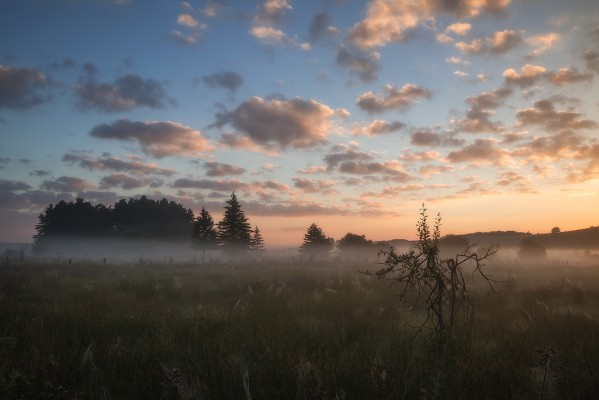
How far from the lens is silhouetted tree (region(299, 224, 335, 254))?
2226 inches

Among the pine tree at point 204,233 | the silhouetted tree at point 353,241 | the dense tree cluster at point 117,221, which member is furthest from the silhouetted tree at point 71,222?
the silhouetted tree at point 353,241

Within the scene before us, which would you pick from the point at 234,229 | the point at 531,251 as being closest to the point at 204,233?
the point at 234,229

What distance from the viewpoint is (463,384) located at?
431cm

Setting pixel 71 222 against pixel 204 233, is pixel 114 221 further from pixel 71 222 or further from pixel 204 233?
pixel 204 233

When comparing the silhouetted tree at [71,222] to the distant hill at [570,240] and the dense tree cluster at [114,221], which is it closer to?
the dense tree cluster at [114,221]

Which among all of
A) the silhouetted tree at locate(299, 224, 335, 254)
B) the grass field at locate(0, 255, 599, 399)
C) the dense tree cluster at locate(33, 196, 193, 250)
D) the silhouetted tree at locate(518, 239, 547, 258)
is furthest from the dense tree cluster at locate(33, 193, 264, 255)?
the grass field at locate(0, 255, 599, 399)

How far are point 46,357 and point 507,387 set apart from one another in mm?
6301

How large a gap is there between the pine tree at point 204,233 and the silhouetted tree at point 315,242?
14961mm

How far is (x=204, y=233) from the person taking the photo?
2122 inches

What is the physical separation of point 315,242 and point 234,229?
1524 centimetres

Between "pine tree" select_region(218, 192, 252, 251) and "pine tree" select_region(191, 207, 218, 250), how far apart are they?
3957 mm

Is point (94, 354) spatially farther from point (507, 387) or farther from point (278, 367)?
point (507, 387)

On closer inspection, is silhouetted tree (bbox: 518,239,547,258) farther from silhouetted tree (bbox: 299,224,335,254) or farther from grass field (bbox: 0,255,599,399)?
grass field (bbox: 0,255,599,399)

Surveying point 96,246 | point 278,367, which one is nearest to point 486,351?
point 278,367
